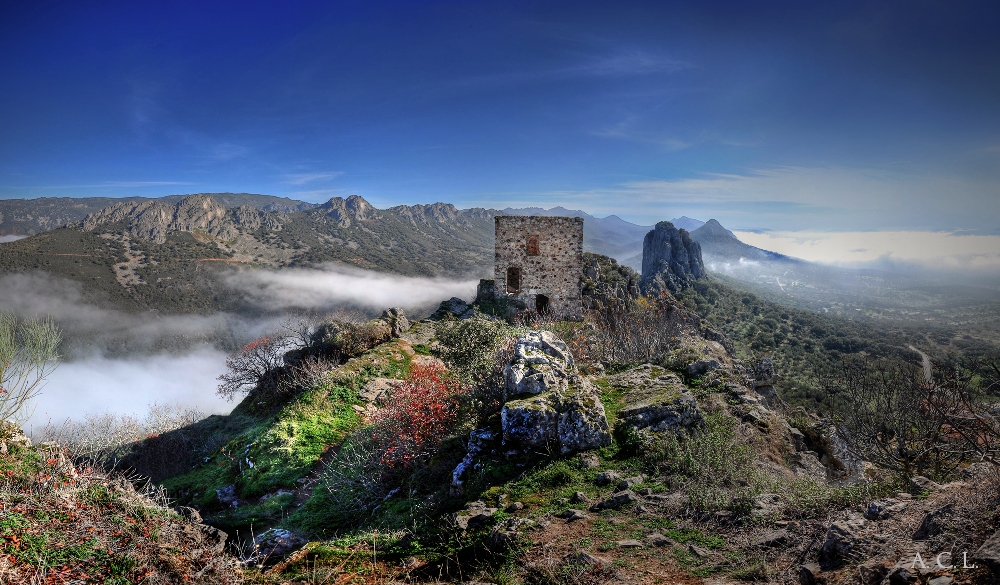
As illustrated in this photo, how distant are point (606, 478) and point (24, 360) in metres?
11.4

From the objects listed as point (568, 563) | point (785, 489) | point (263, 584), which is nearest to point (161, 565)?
point (263, 584)

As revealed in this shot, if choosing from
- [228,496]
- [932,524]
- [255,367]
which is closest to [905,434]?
[932,524]

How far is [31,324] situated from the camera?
8.33 m

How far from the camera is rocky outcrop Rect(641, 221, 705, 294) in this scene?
57969 millimetres

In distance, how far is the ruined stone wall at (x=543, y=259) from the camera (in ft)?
62.1

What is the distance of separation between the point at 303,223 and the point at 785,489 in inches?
6939

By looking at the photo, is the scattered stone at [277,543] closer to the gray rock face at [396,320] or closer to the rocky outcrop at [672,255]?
the gray rock face at [396,320]

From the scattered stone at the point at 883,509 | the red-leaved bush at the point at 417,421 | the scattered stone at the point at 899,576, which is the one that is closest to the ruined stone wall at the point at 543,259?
the red-leaved bush at the point at 417,421

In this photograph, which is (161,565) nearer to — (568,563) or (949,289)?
(568,563)

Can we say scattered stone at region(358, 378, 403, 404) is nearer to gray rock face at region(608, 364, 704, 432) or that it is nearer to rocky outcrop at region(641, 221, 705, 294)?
gray rock face at region(608, 364, 704, 432)

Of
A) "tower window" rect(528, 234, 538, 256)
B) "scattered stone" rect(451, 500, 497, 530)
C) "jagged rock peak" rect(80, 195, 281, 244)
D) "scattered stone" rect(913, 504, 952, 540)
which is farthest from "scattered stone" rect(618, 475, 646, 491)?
"jagged rock peak" rect(80, 195, 281, 244)

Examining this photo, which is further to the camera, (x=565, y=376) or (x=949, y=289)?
(x=949, y=289)

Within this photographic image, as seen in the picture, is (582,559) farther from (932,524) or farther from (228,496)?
(228,496)

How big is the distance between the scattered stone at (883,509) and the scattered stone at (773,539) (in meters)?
0.71
